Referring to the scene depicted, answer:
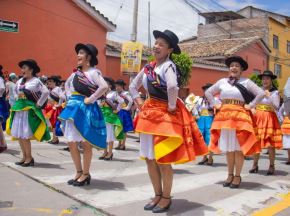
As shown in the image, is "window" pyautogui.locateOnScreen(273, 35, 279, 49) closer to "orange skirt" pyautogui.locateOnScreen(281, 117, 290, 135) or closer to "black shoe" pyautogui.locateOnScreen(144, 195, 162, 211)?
"orange skirt" pyautogui.locateOnScreen(281, 117, 290, 135)

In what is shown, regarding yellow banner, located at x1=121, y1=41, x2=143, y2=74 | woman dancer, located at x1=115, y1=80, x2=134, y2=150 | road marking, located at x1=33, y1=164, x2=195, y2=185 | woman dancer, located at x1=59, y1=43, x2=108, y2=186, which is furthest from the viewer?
yellow banner, located at x1=121, y1=41, x2=143, y2=74

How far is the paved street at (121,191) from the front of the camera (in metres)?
4.65

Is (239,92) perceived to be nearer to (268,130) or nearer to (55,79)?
(268,130)

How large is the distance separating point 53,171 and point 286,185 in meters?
3.87

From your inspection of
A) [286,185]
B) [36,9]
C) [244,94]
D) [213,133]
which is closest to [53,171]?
[213,133]

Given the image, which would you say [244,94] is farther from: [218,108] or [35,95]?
[35,95]

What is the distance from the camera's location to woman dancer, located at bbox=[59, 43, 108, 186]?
5691 mm

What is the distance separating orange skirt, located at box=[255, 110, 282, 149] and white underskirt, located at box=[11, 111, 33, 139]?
4419mm

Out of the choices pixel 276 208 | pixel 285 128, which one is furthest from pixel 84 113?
pixel 285 128

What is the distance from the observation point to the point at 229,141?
6.34 m

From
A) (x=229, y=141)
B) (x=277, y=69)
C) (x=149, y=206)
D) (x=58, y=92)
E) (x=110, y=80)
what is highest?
(x=277, y=69)

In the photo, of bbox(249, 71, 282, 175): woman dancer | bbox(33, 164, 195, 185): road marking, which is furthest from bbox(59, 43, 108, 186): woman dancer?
bbox(249, 71, 282, 175): woman dancer

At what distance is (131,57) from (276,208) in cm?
1340

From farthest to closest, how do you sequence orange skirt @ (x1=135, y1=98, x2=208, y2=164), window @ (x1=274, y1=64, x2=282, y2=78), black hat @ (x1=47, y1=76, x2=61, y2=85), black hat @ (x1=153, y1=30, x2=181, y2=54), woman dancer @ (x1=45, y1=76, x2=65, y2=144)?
window @ (x1=274, y1=64, x2=282, y2=78) → black hat @ (x1=47, y1=76, x2=61, y2=85) → woman dancer @ (x1=45, y1=76, x2=65, y2=144) → black hat @ (x1=153, y1=30, x2=181, y2=54) → orange skirt @ (x1=135, y1=98, x2=208, y2=164)
